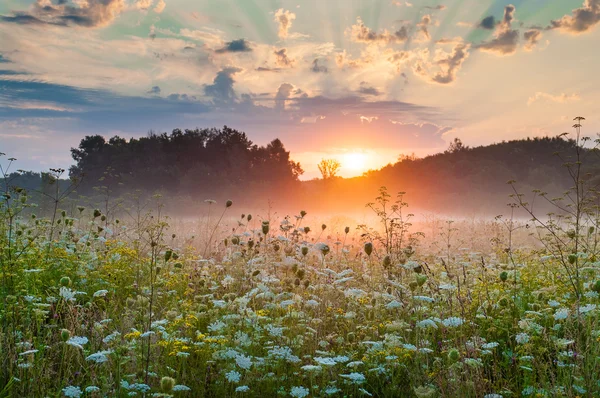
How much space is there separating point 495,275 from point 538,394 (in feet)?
10.3

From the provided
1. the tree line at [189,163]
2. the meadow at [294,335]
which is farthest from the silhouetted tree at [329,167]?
the meadow at [294,335]

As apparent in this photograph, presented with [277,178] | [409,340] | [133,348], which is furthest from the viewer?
[277,178]

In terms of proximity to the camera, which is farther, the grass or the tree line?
the tree line

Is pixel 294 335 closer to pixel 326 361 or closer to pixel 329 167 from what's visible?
pixel 326 361

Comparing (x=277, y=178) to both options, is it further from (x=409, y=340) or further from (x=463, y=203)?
(x=409, y=340)

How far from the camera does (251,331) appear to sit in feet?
13.6

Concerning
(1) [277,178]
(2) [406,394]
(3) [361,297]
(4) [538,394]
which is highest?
(1) [277,178]

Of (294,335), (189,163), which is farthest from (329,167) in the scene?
(294,335)

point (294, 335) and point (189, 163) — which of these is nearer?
point (294, 335)

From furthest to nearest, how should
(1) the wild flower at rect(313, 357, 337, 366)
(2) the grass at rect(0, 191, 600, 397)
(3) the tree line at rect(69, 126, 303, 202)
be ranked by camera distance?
1. (3) the tree line at rect(69, 126, 303, 202)
2. (2) the grass at rect(0, 191, 600, 397)
3. (1) the wild flower at rect(313, 357, 337, 366)

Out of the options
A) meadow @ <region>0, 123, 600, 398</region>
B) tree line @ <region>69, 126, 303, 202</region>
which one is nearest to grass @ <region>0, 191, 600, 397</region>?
meadow @ <region>0, 123, 600, 398</region>

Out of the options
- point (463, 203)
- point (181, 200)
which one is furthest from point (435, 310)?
point (463, 203)

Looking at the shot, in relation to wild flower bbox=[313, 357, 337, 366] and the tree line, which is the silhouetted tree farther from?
wild flower bbox=[313, 357, 337, 366]

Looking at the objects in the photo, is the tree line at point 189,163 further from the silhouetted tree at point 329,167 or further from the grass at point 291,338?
the grass at point 291,338
